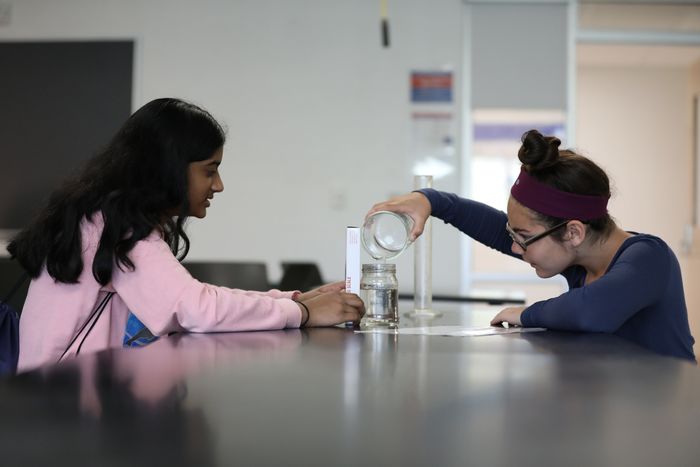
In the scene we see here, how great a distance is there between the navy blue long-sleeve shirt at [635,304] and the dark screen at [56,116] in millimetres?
3911

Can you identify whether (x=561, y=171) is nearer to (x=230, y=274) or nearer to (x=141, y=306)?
(x=141, y=306)

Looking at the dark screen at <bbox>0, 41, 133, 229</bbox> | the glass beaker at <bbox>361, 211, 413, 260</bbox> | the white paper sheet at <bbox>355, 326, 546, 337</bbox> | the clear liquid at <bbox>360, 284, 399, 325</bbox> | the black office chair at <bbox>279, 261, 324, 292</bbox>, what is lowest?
the black office chair at <bbox>279, 261, 324, 292</bbox>

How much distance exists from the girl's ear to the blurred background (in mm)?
3168

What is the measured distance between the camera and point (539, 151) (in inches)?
59.4

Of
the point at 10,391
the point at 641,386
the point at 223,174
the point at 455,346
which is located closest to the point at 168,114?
the point at 455,346

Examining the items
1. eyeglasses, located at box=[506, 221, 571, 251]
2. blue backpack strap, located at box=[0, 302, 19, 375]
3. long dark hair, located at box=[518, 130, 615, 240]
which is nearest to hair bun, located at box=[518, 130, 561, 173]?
long dark hair, located at box=[518, 130, 615, 240]

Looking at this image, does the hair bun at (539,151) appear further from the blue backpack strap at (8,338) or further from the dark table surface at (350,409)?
the blue backpack strap at (8,338)

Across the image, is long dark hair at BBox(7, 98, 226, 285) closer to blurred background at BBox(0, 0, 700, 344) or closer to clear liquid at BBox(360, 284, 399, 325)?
clear liquid at BBox(360, 284, 399, 325)

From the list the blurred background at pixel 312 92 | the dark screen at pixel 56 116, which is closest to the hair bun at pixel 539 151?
the blurred background at pixel 312 92

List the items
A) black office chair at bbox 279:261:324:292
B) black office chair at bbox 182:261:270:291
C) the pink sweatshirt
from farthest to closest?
black office chair at bbox 279:261:324:292
black office chair at bbox 182:261:270:291
the pink sweatshirt

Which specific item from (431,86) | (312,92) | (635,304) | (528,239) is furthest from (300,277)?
(635,304)

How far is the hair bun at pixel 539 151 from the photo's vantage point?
1508 millimetres

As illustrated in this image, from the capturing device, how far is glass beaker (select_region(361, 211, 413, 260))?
1.61 meters

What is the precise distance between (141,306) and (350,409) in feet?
2.56
